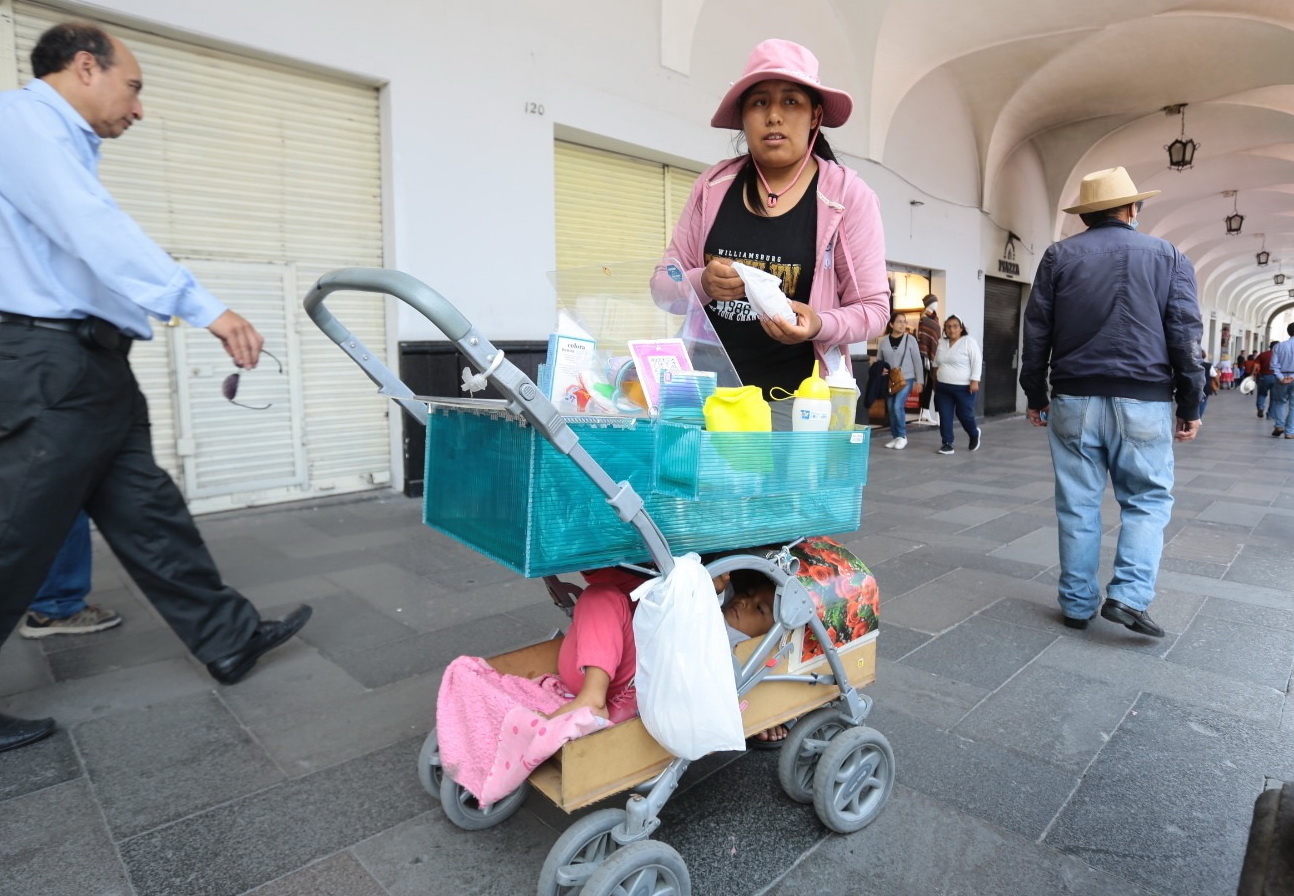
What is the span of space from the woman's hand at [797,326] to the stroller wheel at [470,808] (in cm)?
128

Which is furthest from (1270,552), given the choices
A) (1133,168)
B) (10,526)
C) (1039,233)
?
(1133,168)

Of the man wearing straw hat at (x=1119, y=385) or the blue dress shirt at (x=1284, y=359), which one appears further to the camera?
the blue dress shirt at (x=1284, y=359)

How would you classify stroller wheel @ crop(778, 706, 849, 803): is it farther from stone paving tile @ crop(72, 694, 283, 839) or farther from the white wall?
the white wall

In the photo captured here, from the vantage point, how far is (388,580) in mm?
4105

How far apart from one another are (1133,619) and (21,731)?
4.17 meters

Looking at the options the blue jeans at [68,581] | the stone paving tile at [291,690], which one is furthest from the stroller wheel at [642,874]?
the blue jeans at [68,581]

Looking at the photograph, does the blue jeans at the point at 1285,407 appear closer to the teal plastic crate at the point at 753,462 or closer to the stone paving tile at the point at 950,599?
the stone paving tile at the point at 950,599

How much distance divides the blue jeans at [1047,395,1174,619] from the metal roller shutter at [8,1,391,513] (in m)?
4.87

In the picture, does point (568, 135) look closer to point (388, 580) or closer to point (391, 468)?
point (391, 468)

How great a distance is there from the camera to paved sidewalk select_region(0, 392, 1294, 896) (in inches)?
72.4

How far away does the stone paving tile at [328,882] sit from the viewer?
1.74 m

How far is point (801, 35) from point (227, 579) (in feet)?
29.4

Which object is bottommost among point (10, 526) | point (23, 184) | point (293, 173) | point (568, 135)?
point (10, 526)

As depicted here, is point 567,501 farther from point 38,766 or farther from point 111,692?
point 111,692
